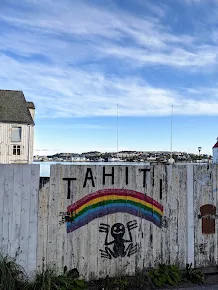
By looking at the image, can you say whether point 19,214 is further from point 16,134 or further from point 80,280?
point 16,134

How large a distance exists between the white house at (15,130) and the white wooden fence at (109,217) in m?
25.6

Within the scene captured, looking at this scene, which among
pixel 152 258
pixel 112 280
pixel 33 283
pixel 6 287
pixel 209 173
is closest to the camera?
pixel 6 287

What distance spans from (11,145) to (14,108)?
4.06 m

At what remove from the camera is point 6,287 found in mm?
3852

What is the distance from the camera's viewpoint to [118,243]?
485 centimetres

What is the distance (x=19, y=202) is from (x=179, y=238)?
271 cm

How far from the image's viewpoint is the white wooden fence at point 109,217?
4.41 meters

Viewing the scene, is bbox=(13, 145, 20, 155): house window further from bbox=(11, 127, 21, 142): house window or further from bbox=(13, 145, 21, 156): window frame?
bbox=(11, 127, 21, 142): house window

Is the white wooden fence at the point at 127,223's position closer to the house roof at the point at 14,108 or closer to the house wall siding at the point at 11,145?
the house wall siding at the point at 11,145

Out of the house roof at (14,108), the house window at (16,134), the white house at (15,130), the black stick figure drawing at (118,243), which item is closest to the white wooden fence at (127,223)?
the black stick figure drawing at (118,243)

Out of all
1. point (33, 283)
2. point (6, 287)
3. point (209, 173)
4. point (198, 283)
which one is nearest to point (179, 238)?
point (198, 283)

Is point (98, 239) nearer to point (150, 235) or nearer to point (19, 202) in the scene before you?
point (150, 235)

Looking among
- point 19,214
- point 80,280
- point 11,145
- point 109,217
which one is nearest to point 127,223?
point 109,217

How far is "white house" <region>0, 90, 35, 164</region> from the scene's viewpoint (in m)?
29.0
